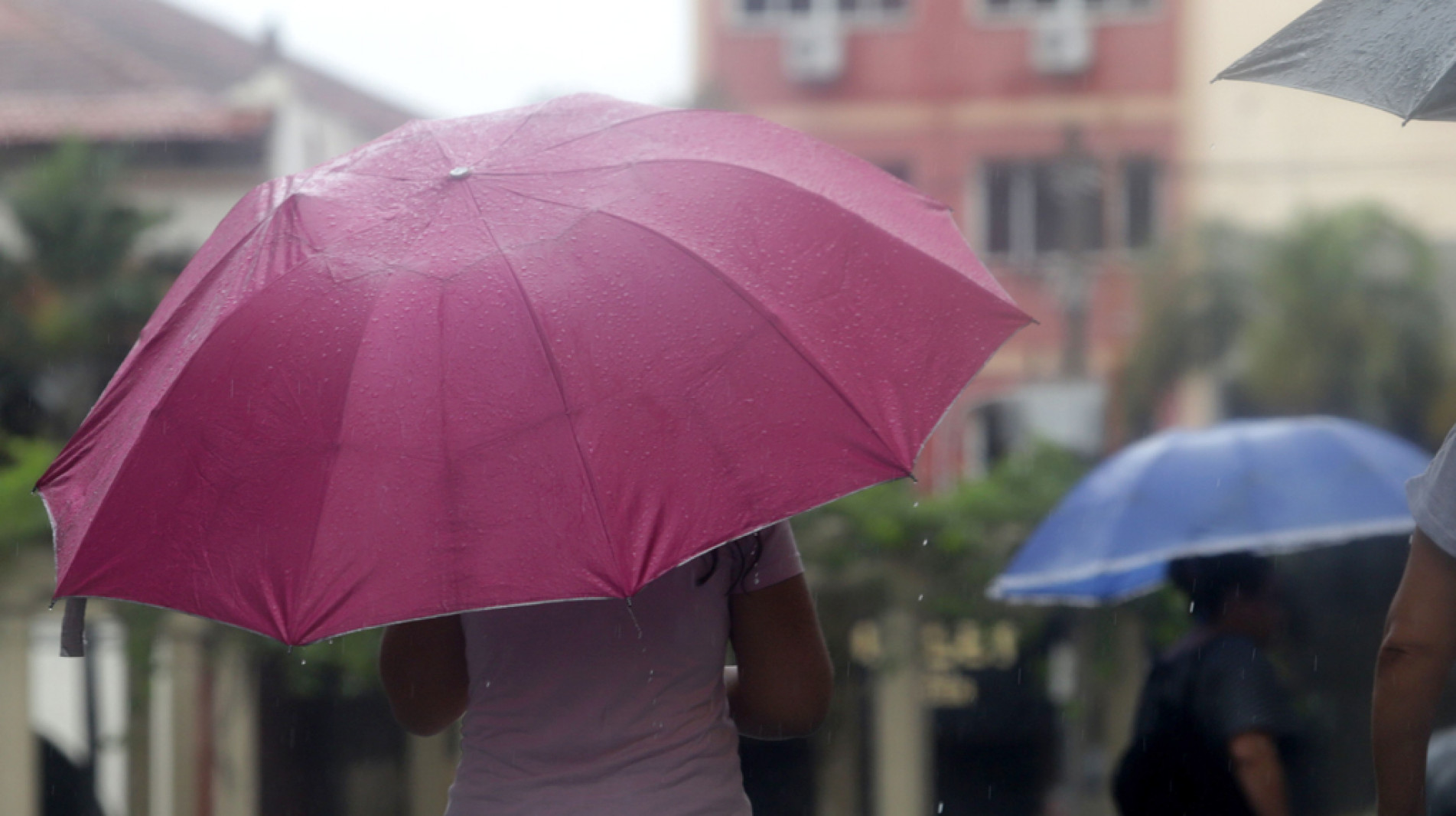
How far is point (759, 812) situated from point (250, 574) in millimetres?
4144

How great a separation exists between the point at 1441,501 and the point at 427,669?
121cm

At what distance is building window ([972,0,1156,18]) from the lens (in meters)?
20.1

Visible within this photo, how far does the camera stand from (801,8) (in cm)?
2045

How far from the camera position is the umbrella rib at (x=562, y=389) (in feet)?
5.52

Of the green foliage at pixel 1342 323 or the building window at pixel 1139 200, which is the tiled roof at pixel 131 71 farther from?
the green foliage at pixel 1342 323

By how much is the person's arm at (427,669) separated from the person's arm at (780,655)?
1.16 feet

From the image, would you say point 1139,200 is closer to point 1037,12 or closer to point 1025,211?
point 1025,211

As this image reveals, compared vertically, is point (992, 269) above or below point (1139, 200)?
below

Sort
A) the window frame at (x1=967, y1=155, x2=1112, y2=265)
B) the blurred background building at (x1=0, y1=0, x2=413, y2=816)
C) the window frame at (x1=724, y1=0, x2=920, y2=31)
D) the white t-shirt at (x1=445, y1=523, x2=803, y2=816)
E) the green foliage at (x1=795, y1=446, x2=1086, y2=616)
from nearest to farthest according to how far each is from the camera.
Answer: the white t-shirt at (x1=445, y1=523, x2=803, y2=816) < the blurred background building at (x1=0, y1=0, x2=413, y2=816) < the green foliage at (x1=795, y1=446, x2=1086, y2=616) < the window frame at (x1=967, y1=155, x2=1112, y2=265) < the window frame at (x1=724, y1=0, x2=920, y2=31)

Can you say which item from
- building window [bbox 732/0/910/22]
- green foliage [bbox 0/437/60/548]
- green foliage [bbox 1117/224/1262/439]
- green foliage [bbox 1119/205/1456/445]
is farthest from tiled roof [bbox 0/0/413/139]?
green foliage [bbox 0/437/60/548]

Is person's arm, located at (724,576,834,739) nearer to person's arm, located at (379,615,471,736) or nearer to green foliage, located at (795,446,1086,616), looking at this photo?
person's arm, located at (379,615,471,736)

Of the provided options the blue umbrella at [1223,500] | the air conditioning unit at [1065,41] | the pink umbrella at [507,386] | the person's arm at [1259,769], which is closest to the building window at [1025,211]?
the air conditioning unit at [1065,41]


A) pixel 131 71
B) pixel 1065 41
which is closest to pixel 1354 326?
pixel 1065 41

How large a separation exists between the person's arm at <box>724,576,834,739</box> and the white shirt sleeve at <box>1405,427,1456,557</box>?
2.29ft
